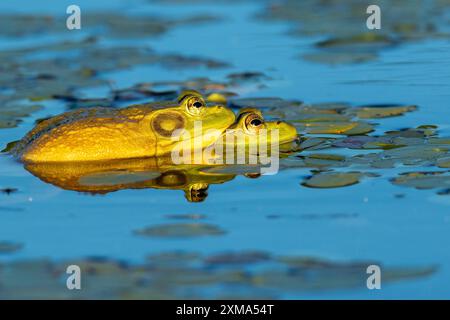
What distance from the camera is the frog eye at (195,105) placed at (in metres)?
9.98

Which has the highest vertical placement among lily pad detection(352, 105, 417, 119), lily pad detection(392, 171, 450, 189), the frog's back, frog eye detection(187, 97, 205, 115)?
lily pad detection(352, 105, 417, 119)

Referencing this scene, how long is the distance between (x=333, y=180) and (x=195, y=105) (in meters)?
1.92

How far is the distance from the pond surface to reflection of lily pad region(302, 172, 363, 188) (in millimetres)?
20

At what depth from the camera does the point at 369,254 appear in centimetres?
715

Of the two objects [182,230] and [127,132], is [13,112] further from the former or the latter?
[182,230]

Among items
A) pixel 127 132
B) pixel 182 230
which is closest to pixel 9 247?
pixel 182 230

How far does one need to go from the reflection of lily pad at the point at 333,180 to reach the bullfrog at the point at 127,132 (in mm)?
1517

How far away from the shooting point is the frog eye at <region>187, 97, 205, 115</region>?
998 cm

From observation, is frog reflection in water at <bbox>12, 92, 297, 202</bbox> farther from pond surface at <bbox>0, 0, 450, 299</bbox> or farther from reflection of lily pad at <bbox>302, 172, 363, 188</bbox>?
reflection of lily pad at <bbox>302, 172, 363, 188</bbox>

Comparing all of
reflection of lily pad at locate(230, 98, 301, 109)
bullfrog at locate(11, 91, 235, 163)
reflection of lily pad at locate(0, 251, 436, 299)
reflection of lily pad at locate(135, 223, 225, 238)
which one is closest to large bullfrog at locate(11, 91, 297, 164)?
bullfrog at locate(11, 91, 235, 163)

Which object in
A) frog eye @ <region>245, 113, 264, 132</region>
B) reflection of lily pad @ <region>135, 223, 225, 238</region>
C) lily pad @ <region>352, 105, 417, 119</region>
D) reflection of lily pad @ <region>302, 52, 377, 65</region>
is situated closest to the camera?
reflection of lily pad @ <region>135, 223, 225, 238</region>

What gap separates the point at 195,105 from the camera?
9984 mm

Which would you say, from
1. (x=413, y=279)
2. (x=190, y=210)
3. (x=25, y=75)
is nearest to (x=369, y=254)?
(x=413, y=279)
